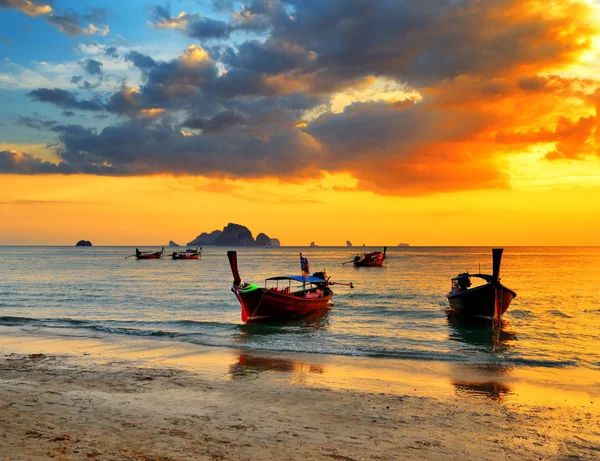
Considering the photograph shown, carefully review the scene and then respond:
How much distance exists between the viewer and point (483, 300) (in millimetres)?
28391

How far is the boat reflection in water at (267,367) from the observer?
15367mm

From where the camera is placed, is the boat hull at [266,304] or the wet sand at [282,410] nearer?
the wet sand at [282,410]

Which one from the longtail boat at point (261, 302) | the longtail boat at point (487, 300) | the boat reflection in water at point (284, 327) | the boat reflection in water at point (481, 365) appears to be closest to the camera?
the boat reflection in water at point (481, 365)

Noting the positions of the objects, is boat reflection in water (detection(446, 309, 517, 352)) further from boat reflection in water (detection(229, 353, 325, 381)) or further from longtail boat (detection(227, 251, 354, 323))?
longtail boat (detection(227, 251, 354, 323))

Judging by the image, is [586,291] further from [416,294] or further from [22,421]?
[22,421]

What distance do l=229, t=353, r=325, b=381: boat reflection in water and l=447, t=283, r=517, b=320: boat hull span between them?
14.9m

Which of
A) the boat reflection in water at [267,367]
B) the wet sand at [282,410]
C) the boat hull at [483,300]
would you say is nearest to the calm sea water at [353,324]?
the boat hull at [483,300]

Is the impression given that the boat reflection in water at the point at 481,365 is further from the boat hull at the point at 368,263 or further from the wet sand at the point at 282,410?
the boat hull at the point at 368,263

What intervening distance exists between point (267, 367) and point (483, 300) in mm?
17109

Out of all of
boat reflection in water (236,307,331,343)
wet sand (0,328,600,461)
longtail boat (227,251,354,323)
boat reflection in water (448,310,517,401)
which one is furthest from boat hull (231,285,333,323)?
boat reflection in water (448,310,517,401)

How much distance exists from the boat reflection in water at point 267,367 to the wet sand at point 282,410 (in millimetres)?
70

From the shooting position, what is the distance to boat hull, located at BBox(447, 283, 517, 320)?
2783cm

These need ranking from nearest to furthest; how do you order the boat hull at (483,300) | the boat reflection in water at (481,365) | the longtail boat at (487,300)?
the boat reflection in water at (481,365)
the longtail boat at (487,300)
the boat hull at (483,300)

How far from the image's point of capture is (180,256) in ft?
451
